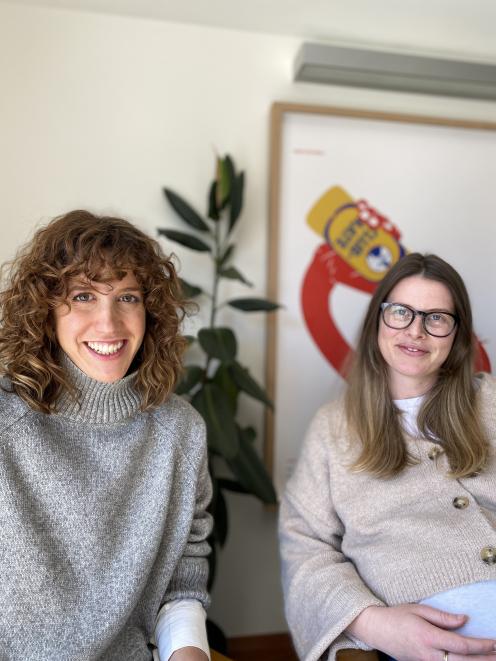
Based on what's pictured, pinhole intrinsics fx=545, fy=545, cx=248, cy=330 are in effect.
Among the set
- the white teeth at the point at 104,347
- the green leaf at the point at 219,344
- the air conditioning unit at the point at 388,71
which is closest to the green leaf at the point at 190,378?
the green leaf at the point at 219,344

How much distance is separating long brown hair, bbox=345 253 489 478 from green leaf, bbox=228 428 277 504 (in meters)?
0.45

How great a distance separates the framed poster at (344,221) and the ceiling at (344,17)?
0.29 metres

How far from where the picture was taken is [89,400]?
4.03 ft

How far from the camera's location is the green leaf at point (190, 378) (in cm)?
183

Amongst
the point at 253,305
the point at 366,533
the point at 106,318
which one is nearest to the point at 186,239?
the point at 253,305

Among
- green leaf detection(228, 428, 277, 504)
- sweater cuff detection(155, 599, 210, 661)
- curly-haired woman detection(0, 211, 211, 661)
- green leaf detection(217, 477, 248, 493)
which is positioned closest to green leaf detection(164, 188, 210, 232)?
curly-haired woman detection(0, 211, 211, 661)

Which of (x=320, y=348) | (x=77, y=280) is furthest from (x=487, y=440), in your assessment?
(x=77, y=280)

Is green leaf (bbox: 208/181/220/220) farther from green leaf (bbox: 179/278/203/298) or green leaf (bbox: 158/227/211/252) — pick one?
green leaf (bbox: 179/278/203/298)

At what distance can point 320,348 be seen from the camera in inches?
84.9

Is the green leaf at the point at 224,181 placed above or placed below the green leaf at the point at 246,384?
above

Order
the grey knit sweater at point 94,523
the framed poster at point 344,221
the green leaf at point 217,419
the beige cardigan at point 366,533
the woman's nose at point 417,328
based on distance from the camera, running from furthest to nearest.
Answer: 1. the framed poster at point 344,221
2. the green leaf at point 217,419
3. the woman's nose at point 417,328
4. the beige cardigan at point 366,533
5. the grey knit sweater at point 94,523

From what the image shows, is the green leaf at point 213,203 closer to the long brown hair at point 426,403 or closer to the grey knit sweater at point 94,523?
the long brown hair at point 426,403

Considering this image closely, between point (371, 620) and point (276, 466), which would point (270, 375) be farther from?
point (371, 620)

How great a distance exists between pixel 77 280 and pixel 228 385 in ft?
2.84
